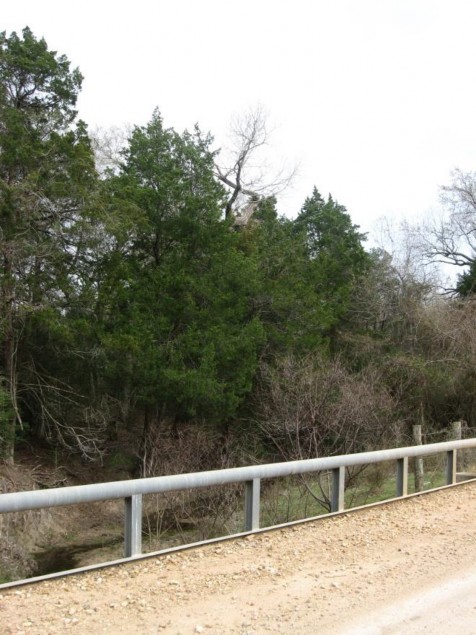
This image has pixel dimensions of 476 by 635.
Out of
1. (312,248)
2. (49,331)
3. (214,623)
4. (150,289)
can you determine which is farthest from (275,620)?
(312,248)

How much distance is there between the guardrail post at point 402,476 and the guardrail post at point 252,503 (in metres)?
2.68

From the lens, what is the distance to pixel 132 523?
542cm

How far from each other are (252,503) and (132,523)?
1.48 metres

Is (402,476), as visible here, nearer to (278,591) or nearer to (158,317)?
(278,591)

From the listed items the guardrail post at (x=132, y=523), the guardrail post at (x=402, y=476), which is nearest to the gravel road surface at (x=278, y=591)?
the guardrail post at (x=132, y=523)

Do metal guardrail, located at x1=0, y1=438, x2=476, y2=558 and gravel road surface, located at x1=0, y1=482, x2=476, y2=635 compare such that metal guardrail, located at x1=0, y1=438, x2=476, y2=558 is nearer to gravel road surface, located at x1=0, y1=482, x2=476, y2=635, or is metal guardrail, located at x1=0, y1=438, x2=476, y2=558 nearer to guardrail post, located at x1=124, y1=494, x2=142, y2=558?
guardrail post, located at x1=124, y1=494, x2=142, y2=558

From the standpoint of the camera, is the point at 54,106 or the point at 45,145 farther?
the point at 54,106

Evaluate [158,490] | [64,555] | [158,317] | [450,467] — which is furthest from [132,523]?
[158,317]

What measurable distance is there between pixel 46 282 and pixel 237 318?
736 cm

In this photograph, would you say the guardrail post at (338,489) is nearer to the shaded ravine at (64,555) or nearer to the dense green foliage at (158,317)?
the dense green foliage at (158,317)

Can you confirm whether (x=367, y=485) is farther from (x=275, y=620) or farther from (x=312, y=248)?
(x=312, y=248)

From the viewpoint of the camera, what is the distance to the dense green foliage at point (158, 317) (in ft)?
61.5

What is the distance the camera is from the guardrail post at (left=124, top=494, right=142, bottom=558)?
5.41 meters

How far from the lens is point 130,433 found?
24703mm
